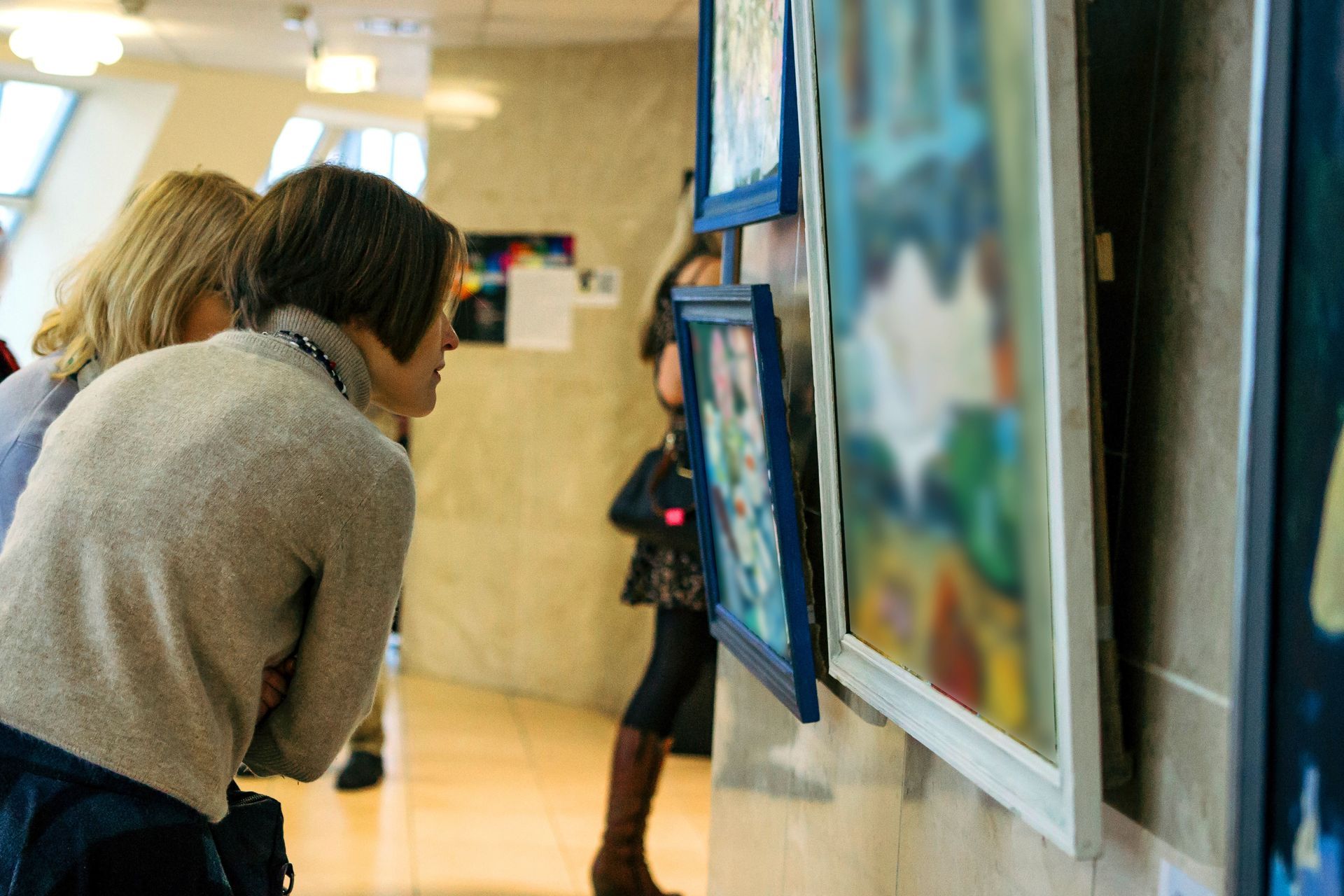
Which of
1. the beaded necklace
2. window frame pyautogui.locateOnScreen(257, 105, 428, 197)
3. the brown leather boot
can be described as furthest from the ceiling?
the beaded necklace

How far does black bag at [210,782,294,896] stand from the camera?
149cm

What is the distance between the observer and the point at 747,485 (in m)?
1.83

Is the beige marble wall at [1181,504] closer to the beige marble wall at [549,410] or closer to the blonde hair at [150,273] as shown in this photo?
the blonde hair at [150,273]

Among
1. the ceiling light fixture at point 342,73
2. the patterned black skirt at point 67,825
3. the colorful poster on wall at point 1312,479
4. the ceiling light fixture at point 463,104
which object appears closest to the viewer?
the colorful poster on wall at point 1312,479

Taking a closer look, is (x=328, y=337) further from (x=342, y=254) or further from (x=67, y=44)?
(x=67, y=44)

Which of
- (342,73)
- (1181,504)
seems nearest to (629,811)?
(1181,504)

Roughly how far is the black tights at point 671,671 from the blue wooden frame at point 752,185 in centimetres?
154

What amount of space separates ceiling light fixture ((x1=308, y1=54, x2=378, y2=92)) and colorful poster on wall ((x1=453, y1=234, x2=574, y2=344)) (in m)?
0.95

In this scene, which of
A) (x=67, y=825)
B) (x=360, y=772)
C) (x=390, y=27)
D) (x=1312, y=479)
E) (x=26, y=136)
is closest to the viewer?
(x=1312, y=479)

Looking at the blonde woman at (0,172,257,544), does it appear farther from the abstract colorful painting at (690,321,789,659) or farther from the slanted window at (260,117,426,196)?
the slanted window at (260,117,426,196)

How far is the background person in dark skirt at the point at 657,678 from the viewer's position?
3.40 meters

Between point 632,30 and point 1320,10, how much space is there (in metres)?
4.96

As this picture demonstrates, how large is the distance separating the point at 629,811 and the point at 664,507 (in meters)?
0.85

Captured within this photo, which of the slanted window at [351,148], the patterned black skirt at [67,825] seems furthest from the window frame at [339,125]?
the patterned black skirt at [67,825]
